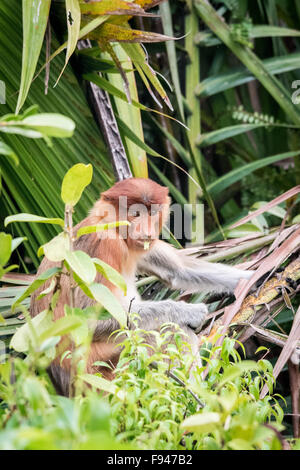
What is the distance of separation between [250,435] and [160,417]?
400mm

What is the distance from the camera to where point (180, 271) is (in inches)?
140

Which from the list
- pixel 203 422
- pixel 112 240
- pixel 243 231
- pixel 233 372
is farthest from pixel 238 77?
pixel 203 422

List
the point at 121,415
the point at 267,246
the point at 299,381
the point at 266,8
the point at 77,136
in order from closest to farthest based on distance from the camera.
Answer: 1. the point at 121,415
2. the point at 299,381
3. the point at 267,246
4. the point at 77,136
5. the point at 266,8

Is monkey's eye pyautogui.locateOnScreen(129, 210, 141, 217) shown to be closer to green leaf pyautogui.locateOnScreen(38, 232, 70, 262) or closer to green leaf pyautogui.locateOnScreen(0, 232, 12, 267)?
green leaf pyautogui.locateOnScreen(38, 232, 70, 262)

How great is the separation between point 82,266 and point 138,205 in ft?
4.99

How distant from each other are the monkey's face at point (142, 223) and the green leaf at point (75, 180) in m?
1.41

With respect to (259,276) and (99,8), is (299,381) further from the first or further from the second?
(99,8)

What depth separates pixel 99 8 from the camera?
3.18 metres

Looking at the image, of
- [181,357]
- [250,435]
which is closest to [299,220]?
[181,357]

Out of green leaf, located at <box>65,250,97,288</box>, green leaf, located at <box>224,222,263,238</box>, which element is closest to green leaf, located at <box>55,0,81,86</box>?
green leaf, located at <box>65,250,97,288</box>

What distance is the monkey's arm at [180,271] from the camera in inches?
138

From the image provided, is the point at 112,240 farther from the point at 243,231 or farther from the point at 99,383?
the point at 99,383

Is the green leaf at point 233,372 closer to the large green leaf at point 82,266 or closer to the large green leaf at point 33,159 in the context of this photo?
the large green leaf at point 82,266

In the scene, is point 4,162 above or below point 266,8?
below
